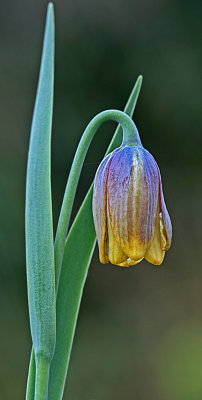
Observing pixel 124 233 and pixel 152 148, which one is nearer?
pixel 124 233

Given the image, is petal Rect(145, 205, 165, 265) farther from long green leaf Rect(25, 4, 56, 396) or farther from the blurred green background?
the blurred green background

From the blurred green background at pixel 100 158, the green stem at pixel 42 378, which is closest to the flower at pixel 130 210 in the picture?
the green stem at pixel 42 378

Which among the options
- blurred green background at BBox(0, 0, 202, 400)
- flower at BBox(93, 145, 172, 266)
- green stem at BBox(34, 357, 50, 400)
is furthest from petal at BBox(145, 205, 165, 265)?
blurred green background at BBox(0, 0, 202, 400)

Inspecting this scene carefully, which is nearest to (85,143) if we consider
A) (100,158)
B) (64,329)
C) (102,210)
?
(102,210)

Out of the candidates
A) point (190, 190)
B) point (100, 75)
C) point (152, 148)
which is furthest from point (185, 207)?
point (100, 75)

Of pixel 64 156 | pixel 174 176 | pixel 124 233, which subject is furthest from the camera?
pixel 174 176

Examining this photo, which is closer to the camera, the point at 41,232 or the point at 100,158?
the point at 41,232

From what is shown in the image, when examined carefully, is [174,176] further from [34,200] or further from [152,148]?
[34,200]

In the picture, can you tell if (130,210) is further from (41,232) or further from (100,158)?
(100,158)
